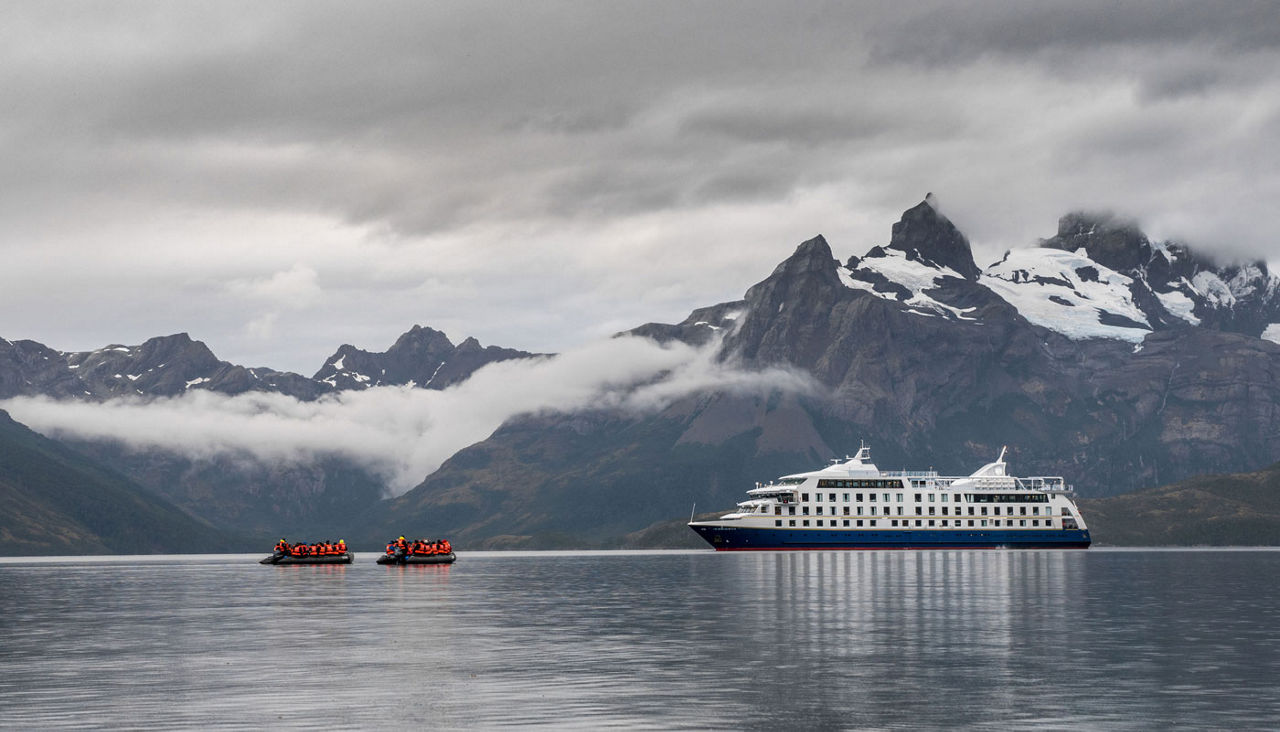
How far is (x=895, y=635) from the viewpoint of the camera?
95.8 m

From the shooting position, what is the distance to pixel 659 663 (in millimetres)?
79438

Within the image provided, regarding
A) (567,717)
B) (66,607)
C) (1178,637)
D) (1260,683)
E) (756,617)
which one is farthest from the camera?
(66,607)

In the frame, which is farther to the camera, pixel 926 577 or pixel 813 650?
pixel 926 577

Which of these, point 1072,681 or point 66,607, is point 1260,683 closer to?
point 1072,681

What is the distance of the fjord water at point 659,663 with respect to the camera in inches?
2366

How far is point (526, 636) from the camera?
9906cm

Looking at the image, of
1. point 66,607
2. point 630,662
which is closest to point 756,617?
point 630,662

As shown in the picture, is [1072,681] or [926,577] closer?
[1072,681]

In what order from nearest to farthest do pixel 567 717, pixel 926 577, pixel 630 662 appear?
pixel 567 717, pixel 630 662, pixel 926 577

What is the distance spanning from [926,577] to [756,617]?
273 ft

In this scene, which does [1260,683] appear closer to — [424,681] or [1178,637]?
[1178,637]

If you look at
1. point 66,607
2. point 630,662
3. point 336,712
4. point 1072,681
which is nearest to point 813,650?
point 630,662

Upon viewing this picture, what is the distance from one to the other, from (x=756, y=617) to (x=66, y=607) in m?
74.1

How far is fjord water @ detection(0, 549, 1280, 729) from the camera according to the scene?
197 ft
